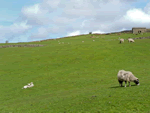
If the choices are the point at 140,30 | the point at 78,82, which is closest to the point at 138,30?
the point at 140,30

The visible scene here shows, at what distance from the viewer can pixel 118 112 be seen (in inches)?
446

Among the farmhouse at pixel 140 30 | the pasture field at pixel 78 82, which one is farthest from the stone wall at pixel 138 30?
the pasture field at pixel 78 82

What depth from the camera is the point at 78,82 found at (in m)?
27.9

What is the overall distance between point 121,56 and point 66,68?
14.0 m

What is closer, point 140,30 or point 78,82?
point 78,82

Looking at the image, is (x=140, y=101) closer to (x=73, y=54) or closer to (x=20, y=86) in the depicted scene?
(x=20, y=86)

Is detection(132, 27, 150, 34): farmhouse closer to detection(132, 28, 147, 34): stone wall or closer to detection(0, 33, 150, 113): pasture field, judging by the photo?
detection(132, 28, 147, 34): stone wall

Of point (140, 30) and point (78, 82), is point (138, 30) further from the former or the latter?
point (78, 82)

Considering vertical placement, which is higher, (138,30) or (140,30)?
(138,30)

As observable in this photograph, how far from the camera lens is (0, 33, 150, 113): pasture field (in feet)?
44.5

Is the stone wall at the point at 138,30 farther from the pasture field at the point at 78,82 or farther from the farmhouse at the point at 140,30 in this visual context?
the pasture field at the point at 78,82

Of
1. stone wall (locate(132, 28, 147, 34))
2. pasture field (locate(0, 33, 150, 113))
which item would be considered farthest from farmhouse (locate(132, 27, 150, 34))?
pasture field (locate(0, 33, 150, 113))

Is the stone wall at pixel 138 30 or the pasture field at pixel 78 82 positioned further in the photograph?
the stone wall at pixel 138 30

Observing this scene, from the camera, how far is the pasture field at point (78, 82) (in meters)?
13.6
